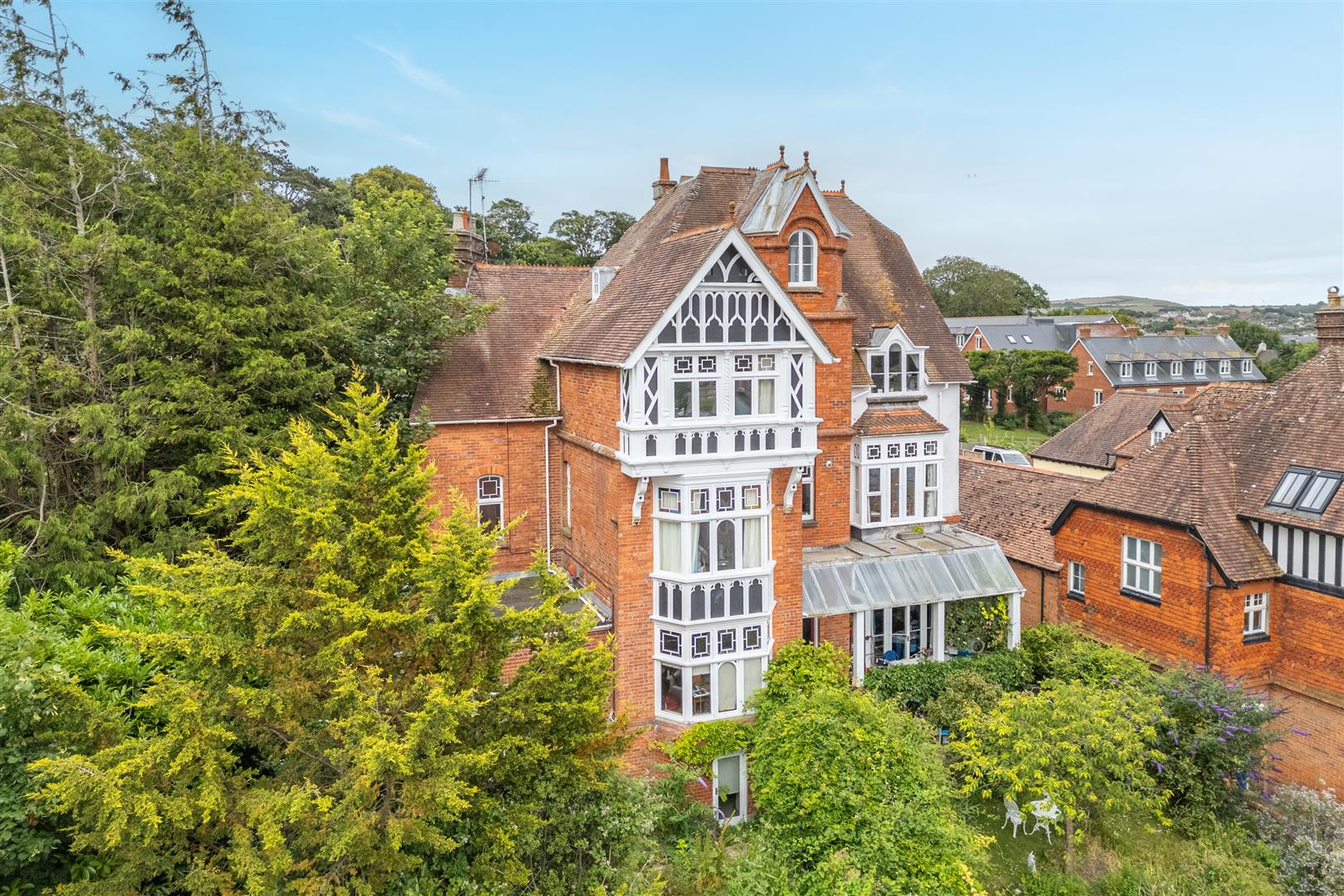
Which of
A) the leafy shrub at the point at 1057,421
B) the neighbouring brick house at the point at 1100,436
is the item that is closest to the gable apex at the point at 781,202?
the neighbouring brick house at the point at 1100,436

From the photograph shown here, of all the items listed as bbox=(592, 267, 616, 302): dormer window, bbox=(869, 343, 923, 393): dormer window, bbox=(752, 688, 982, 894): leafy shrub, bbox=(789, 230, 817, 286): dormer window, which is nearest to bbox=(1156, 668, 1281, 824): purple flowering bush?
bbox=(752, 688, 982, 894): leafy shrub

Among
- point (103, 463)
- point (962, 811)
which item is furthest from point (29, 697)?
point (962, 811)

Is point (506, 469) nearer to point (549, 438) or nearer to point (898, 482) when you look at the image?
point (549, 438)

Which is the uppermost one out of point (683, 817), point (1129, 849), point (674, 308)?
point (674, 308)

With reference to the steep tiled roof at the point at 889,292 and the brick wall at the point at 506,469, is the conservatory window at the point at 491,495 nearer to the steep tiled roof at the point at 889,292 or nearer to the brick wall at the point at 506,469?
the brick wall at the point at 506,469

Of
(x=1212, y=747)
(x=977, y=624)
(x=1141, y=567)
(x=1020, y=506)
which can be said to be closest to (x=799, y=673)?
(x=977, y=624)

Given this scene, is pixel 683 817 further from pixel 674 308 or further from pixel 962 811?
pixel 674 308

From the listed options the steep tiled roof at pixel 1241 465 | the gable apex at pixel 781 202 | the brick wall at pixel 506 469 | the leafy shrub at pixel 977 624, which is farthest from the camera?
the leafy shrub at pixel 977 624
